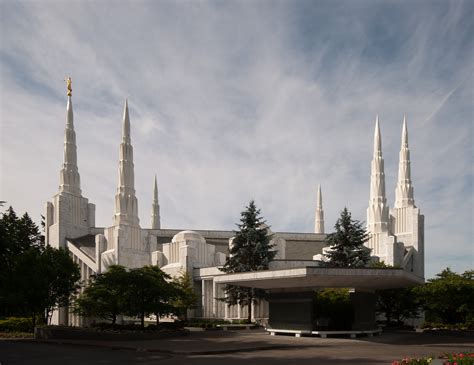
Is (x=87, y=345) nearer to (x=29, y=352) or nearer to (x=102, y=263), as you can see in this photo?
(x=29, y=352)

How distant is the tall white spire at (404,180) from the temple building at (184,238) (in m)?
0.10

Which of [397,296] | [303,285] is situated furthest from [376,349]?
[397,296]

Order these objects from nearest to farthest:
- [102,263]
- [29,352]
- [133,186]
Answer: [29,352], [102,263], [133,186]

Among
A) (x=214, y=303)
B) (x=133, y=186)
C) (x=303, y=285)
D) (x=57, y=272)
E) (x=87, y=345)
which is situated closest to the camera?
(x=87, y=345)

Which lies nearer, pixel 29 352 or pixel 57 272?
pixel 29 352

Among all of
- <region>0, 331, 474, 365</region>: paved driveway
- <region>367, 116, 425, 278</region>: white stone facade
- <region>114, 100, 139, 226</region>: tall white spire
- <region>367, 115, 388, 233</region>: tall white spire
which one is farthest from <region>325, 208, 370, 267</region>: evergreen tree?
<region>114, 100, 139, 226</region>: tall white spire

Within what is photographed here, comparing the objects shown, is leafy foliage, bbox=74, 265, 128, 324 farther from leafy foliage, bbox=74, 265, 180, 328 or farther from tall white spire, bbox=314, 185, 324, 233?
tall white spire, bbox=314, 185, 324, 233

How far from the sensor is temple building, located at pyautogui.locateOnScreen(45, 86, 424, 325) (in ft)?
150

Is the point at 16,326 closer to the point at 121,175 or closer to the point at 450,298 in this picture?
the point at 121,175

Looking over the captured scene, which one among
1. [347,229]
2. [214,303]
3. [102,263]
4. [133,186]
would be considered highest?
[133,186]

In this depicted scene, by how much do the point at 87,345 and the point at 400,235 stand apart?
1516 inches

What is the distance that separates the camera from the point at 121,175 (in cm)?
5412

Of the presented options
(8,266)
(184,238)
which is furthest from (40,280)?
(184,238)

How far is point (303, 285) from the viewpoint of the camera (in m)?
27.7
